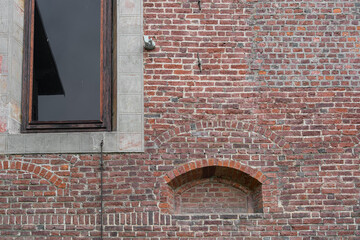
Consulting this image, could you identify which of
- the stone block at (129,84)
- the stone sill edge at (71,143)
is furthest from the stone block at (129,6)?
the stone sill edge at (71,143)

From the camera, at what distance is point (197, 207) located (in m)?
6.91

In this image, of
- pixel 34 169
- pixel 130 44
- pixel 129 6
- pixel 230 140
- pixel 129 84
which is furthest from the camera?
pixel 129 6

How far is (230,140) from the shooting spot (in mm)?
6898

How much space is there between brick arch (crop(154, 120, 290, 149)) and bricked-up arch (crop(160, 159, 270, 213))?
16.9 inches

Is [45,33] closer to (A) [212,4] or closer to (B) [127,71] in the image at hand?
(B) [127,71]

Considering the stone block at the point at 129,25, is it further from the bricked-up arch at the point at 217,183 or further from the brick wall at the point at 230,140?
the bricked-up arch at the point at 217,183

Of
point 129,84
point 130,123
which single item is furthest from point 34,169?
point 129,84

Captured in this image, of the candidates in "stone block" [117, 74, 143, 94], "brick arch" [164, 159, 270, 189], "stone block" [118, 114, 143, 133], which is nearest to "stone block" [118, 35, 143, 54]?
"stone block" [117, 74, 143, 94]

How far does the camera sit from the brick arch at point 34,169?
6.73 m

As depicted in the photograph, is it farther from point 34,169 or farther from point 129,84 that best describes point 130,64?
point 34,169

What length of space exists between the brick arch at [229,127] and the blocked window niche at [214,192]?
1.71ft

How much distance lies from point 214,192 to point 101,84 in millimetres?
2055

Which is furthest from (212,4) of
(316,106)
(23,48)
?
(23,48)

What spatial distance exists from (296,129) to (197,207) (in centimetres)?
162
